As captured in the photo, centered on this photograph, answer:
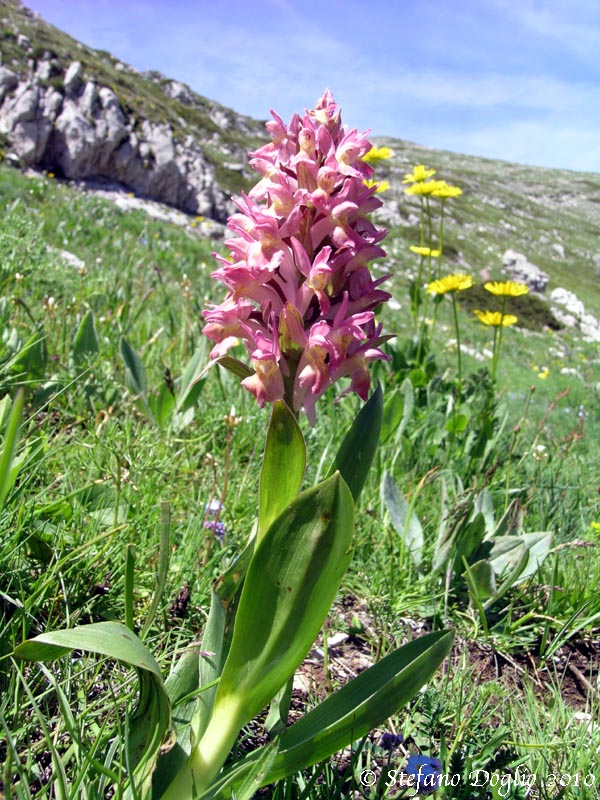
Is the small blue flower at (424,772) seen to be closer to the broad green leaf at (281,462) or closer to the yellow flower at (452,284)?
the broad green leaf at (281,462)

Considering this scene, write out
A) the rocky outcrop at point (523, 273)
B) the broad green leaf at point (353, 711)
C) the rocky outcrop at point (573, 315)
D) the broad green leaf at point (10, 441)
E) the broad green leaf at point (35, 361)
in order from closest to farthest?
1. the broad green leaf at point (10, 441)
2. the broad green leaf at point (353, 711)
3. the broad green leaf at point (35, 361)
4. the rocky outcrop at point (573, 315)
5. the rocky outcrop at point (523, 273)

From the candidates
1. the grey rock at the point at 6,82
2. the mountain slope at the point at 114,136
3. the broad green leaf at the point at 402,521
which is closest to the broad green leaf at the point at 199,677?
the broad green leaf at the point at 402,521

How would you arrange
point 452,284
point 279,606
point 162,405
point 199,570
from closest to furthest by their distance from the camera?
point 279,606 < point 199,570 < point 162,405 < point 452,284

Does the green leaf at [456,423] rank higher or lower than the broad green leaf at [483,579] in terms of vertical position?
higher

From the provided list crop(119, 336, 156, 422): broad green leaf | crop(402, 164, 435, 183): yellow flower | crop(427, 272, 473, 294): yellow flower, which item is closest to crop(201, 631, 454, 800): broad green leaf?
crop(119, 336, 156, 422): broad green leaf

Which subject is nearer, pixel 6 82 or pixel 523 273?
pixel 6 82

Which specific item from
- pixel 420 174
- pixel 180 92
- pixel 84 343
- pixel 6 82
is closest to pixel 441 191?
pixel 420 174

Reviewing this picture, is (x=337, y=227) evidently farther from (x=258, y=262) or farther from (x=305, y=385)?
(x=305, y=385)

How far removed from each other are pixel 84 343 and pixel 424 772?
85.8 inches

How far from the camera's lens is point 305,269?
1.21 m

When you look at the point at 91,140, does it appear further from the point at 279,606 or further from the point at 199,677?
the point at 279,606

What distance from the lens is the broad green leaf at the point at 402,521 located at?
212 centimetres

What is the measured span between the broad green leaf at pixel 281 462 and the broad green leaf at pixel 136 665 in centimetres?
27

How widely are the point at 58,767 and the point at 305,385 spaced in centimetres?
74
